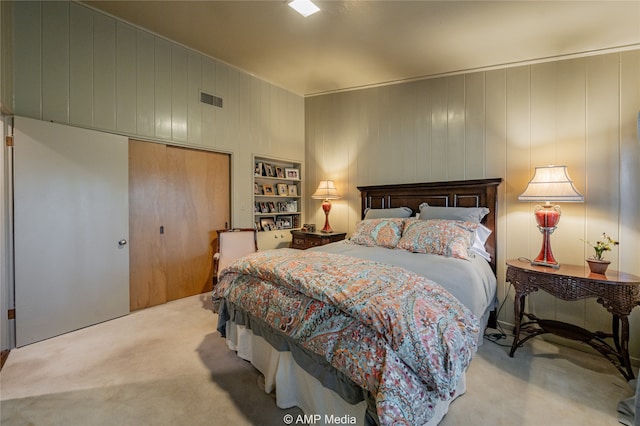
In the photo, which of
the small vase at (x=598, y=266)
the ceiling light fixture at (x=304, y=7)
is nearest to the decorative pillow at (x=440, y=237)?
the small vase at (x=598, y=266)

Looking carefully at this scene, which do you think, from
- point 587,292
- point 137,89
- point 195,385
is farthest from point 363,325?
point 137,89

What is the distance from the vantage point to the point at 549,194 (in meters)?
2.35

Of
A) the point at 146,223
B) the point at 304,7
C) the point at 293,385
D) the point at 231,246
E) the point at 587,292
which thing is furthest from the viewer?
the point at 231,246

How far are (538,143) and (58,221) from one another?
4666mm

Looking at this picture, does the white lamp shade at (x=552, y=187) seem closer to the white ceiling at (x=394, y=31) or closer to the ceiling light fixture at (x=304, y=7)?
the white ceiling at (x=394, y=31)

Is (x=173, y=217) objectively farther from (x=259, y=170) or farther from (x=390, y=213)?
(x=390, y=213)

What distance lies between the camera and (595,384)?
1.93 meters

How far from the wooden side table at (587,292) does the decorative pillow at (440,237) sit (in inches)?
17.2

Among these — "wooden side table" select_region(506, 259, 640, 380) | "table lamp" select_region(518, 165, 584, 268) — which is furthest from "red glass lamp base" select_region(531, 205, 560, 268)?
"wooden side table" select_region(506, 259, 640, 380)

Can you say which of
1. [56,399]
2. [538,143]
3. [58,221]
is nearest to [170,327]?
[56,399]

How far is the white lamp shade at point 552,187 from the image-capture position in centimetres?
230

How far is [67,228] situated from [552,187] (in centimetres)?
438

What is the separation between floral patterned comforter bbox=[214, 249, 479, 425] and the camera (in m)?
1.13

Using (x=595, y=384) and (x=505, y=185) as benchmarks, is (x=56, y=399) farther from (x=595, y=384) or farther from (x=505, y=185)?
(x=505, y=185)
